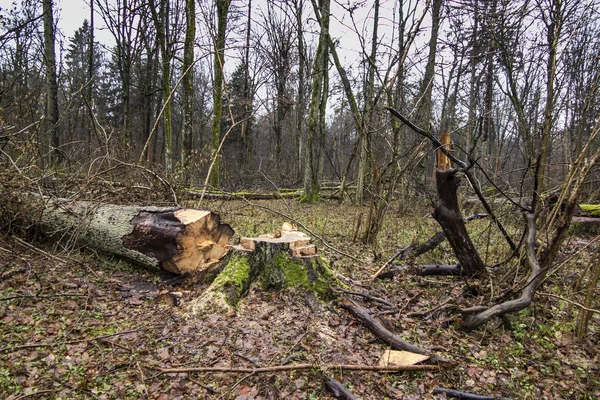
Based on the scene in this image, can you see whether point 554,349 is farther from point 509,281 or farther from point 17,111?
point 17,111

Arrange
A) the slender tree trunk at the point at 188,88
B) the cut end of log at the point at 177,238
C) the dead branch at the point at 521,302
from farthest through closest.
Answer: the slender tree trunk at the point at 188,88 < the cut end of log at the point at 177,238 < the dead branch at the point at 521,302

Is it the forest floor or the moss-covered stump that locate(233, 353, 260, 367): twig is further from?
the moss-covered stump

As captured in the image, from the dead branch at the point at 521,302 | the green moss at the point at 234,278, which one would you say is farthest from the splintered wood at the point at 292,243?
the dead branch at the point at 521,302

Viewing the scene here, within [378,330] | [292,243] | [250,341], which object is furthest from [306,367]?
[292,243]

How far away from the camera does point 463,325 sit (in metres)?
3.26

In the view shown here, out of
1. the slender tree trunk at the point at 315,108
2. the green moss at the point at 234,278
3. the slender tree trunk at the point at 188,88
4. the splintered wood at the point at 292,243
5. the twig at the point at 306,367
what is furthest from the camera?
the slender tree trunk at the point at 315,108

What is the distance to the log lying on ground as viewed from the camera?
4133 mm

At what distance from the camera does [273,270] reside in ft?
12.2

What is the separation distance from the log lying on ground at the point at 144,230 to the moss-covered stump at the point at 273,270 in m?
0.65

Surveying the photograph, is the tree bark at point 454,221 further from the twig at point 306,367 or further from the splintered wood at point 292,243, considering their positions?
the twig at point 306,367

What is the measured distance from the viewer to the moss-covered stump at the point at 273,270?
362cm

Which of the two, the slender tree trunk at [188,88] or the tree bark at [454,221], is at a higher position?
the slender tree trunk at [188,88]

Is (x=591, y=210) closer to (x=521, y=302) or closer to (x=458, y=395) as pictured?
(x=521, y=302)

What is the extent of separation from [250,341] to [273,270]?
36.4 inches
